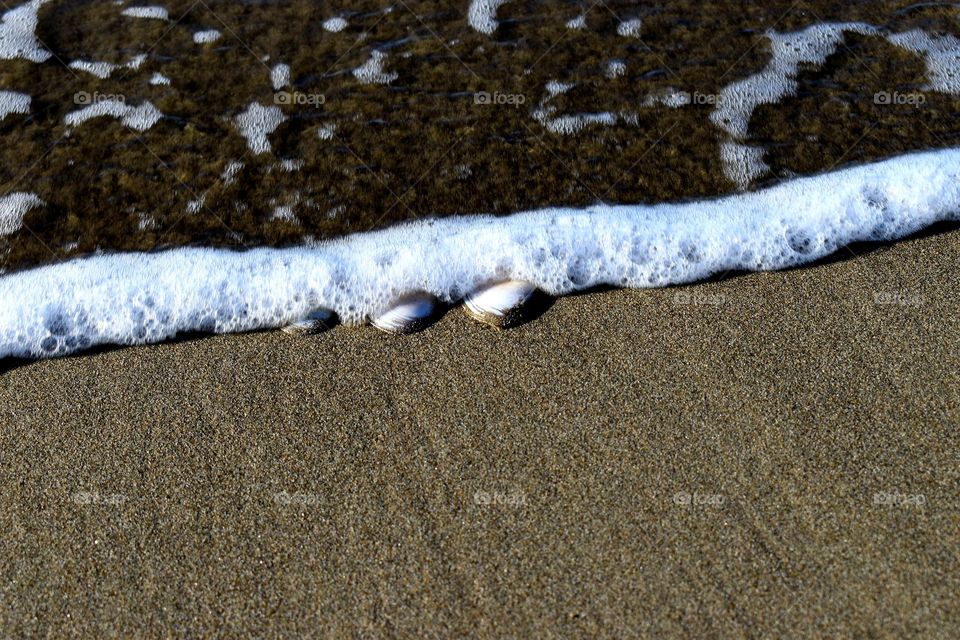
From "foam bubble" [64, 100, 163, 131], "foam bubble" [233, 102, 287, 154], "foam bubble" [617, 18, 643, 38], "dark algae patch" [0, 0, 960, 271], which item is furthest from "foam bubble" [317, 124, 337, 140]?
"foam bubble" [617, 18, 643, 38]

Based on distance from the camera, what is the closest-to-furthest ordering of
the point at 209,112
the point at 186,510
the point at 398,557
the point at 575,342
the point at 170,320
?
1. the point at 398,557
2. the point at 186,510
3. the point at 575,342
4. the point at 170,320
5. the point at 209,112

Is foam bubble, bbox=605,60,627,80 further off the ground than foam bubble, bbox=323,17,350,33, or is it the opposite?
foam bubble, bbox=323,17,350,33

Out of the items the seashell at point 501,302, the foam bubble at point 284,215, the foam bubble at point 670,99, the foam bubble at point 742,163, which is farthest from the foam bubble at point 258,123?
the foam bubble at point 742,163

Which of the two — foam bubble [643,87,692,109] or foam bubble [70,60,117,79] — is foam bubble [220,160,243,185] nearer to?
foam bubble [70,60,117,79]

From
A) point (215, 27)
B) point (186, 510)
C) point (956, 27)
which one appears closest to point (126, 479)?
point (186, 510)

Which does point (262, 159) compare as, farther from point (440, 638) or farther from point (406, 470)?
point (440, 638)

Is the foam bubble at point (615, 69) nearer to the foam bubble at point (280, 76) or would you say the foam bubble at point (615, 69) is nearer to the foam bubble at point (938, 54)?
the foam bubble at point (938, 54)
